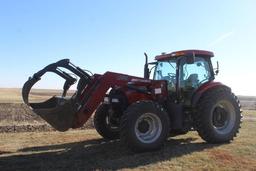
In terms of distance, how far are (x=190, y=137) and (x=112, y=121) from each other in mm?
2564

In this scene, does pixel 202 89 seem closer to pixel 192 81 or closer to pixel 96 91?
pixel 192 81

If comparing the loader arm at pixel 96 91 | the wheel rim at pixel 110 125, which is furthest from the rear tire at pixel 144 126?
the wheel rim at pixel 110 125

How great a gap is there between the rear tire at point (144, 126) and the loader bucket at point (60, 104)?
1.35 m

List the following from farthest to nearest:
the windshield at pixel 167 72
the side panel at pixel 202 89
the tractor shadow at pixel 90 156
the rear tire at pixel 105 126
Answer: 1. the rear tire at pixel 105 126
2. the windshield at pixel 167 72
3. the side panel at pixel 202 89
4. the tractor shadow at pixel 90 156

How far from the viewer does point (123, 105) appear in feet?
40.0

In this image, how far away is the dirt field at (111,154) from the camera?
9984 millimetres

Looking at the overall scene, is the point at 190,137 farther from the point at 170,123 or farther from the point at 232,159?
the point at 232,159

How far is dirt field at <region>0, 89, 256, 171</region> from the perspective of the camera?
393 inches

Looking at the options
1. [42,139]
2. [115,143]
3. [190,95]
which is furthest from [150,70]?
[42,139]

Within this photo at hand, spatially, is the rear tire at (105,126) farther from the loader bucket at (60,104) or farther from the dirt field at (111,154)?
the loader bucket at (60,104)

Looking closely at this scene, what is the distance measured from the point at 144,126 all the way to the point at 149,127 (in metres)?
0.15

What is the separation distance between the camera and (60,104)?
11.3 m

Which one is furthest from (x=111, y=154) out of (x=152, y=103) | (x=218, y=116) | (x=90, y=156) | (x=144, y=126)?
(x=218, y=116)

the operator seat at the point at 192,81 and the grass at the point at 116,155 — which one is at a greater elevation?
the operator seat at the point at 192,81
